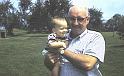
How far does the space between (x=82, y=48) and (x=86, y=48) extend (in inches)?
1.8

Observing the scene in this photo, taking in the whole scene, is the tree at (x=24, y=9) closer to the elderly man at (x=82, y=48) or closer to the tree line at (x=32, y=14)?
the tree line at (x=32, y=14)

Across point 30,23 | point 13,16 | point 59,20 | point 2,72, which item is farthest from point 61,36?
point 30,23

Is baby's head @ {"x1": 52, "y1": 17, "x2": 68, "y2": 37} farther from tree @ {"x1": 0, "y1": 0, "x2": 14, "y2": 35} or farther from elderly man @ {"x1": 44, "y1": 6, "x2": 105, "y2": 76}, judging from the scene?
tree @ {"x1": 0, "y1": 0, "x2": 14, "y2": 35}

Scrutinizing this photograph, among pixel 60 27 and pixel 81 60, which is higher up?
pixel 60 27

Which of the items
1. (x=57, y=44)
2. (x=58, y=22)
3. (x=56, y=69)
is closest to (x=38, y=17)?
(x=58, y=22)

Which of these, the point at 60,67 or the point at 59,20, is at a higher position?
the point at 59,20

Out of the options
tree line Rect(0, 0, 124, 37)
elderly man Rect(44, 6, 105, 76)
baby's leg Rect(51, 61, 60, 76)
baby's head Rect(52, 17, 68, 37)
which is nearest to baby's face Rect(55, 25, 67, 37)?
baby's head Rect(52, 17, 68, 37)

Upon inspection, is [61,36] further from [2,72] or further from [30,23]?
[30,23]

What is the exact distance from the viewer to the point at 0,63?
1961 centimetres

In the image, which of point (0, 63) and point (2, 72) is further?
point (0, 63)

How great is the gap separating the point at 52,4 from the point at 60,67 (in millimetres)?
65367

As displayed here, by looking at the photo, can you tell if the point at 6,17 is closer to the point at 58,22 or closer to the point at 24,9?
the point at 24,9

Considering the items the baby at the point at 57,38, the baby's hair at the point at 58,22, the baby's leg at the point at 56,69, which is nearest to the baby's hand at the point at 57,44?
the baby at the point at 57,38

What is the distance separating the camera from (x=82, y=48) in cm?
482
